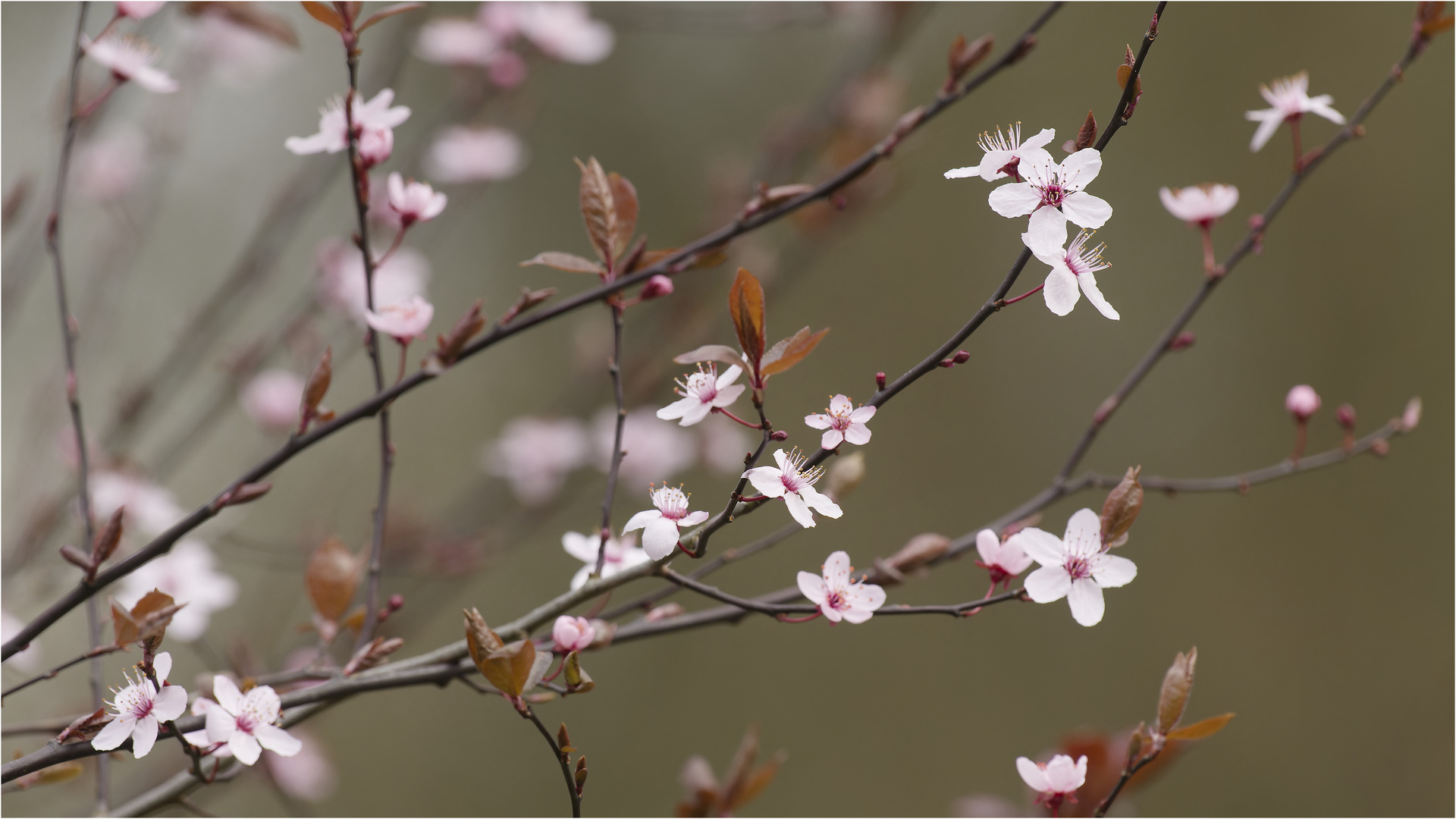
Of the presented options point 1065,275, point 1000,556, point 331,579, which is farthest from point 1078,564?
point 331,579

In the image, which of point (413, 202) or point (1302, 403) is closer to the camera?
point (413, 202)

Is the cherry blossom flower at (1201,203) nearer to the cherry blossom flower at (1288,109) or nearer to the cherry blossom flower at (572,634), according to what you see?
the cherry blossom flower at (1288,109)

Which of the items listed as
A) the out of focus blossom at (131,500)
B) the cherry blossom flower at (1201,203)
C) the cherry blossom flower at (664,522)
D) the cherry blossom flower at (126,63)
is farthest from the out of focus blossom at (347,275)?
the cherry blossom flower at (1201,203)

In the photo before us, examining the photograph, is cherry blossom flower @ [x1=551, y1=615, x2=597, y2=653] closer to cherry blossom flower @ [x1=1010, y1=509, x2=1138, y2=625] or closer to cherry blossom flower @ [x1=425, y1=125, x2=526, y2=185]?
cherry blossom flower @ [x1=1010, y1=509, x2=1138, y2=625]

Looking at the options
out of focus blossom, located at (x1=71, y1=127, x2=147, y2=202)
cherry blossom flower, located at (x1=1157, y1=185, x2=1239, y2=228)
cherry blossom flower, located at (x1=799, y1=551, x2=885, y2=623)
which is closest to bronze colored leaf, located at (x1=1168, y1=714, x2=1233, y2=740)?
cherry blossom flower, located at (x1=799, y1=551, x2=885, y2=623)

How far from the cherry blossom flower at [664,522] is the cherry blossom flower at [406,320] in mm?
196

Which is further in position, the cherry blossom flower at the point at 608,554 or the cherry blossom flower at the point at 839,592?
the cherry blossom flower at the point at 608,554

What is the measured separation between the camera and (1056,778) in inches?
21.2

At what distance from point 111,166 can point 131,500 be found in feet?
2.12

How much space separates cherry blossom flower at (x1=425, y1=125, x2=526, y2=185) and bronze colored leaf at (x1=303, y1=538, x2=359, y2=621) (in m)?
0.71

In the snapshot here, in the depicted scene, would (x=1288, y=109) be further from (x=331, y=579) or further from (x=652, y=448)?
(x=652, y=448)

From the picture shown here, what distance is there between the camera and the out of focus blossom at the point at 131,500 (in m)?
0.94

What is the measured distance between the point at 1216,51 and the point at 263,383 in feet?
10.7

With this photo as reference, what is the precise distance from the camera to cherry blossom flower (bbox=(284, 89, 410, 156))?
2.01 ft
